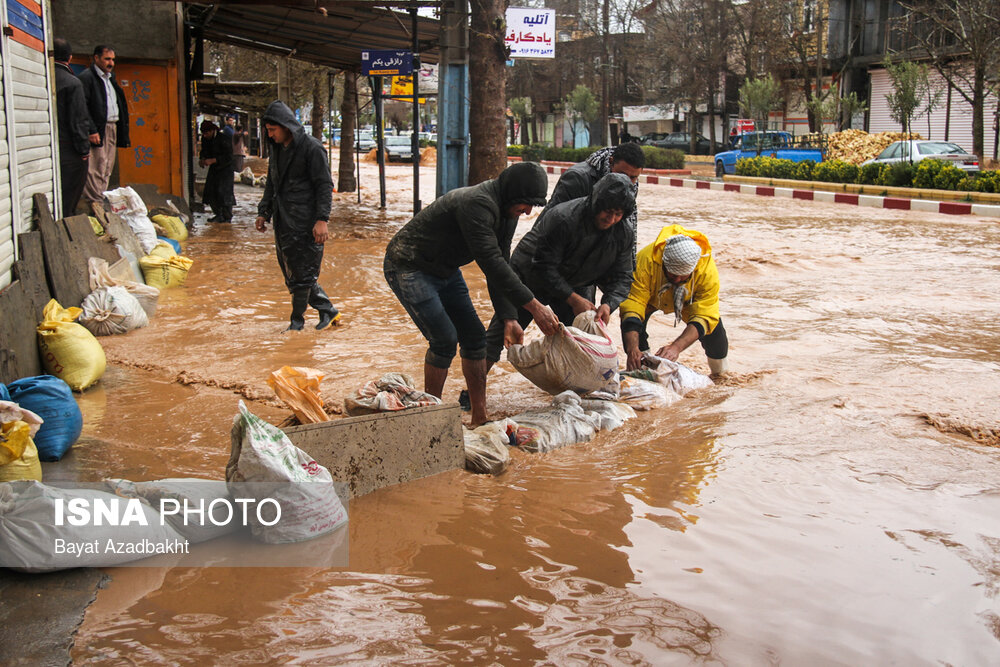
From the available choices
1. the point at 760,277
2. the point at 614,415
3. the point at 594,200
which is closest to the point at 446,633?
the point at 614,415

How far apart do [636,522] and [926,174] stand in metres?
18.3

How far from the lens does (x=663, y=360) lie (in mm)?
5094

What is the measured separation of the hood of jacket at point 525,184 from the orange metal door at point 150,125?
10200 millimetres

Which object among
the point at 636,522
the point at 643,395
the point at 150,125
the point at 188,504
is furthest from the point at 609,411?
the point at 150,125

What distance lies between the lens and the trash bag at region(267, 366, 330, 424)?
3.61m

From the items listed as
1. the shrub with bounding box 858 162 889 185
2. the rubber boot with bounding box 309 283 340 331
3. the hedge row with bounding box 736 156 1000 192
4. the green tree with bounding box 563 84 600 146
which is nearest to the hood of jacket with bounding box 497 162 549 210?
the rubber boot with bounding box 309 283 340 331

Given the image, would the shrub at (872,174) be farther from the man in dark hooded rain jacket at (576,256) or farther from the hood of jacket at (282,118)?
the man in dark hooded rain jacket at (576,256)

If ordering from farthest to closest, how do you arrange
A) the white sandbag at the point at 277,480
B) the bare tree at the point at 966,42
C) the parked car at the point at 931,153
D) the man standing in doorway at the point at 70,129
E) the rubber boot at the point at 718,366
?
the bare tree at the point at 966,42 → the parked car at the point at 931,153 → the man standing in doorway at the point at 70,129 → the rubber boot at the point at 718,366 → the white sandbag at the point at 277,480

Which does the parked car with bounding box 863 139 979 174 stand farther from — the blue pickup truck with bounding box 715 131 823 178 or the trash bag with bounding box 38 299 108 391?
the trash bag with bounding box 38 299 108 391

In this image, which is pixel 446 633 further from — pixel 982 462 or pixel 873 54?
pixel 873 54

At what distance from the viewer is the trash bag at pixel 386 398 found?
3.84 m

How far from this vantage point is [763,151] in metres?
27.6

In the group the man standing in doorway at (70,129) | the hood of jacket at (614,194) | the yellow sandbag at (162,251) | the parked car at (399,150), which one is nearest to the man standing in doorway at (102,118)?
the man standing in doorway at (70,129)

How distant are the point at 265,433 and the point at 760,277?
24.6 ft
